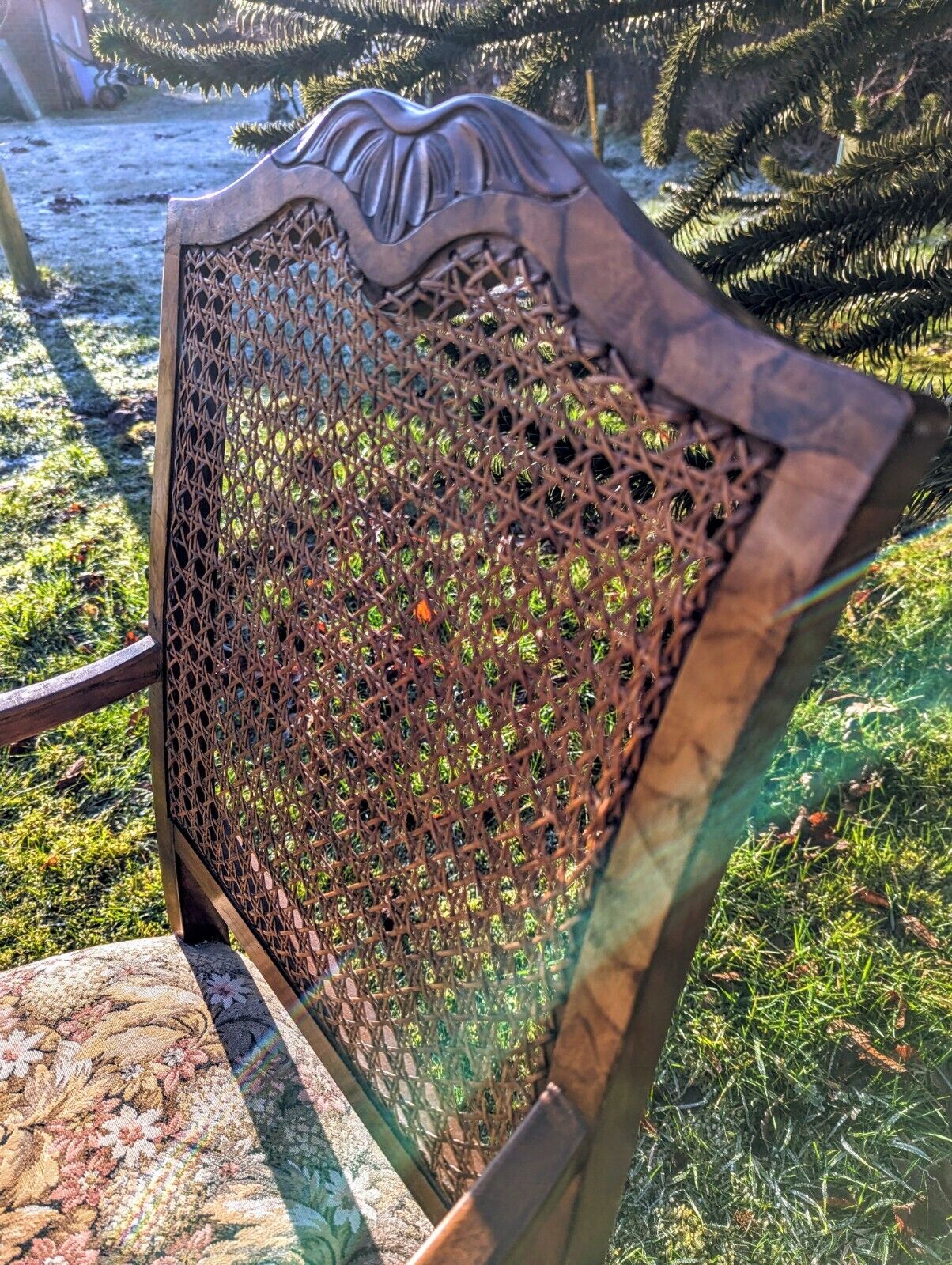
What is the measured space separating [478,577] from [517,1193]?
422mm

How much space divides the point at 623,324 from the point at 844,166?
1238 millimetres

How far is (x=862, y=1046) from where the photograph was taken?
169 cm

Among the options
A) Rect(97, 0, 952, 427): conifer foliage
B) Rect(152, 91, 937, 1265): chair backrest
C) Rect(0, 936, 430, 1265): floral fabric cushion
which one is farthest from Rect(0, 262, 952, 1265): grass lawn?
Rect(97, 0, 952, 427): conifer foliage

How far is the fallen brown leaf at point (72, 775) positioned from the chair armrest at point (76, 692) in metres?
1.48

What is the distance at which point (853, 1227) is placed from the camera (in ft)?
4.76

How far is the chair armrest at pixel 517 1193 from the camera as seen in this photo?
58 cm

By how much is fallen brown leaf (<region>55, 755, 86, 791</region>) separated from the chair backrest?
62.4 inches

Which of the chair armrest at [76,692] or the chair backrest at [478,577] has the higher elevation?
the chair backrest at [478,577]

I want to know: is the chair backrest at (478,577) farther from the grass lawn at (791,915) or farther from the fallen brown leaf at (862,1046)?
the fallen brown leaf at (862,1046)

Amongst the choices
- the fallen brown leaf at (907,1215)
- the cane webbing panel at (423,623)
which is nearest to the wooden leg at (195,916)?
the cane webbing panel at (423,623)

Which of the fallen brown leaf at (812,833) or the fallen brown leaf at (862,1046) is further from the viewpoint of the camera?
the fallen brown leaf at (812,833)

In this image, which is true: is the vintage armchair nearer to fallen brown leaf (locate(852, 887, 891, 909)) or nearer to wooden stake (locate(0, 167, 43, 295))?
fallen brown leaf (locate(852, 887, 891, 909))

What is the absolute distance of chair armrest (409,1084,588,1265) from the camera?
0.58m

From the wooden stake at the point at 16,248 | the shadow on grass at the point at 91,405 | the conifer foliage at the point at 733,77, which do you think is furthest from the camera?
the wooden stake at the point at 16,248
